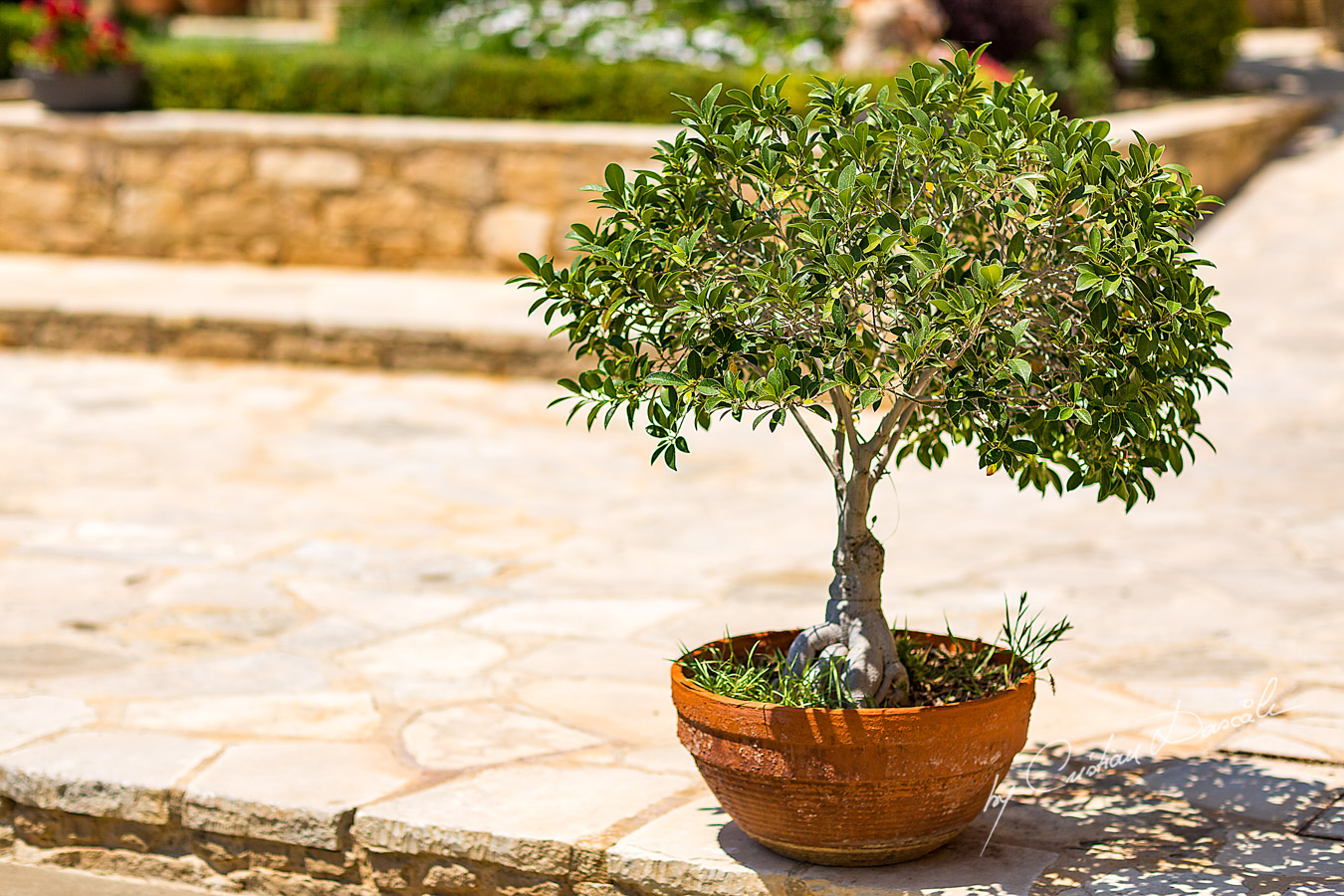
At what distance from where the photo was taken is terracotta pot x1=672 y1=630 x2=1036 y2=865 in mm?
2686

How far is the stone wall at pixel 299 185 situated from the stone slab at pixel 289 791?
16.5 feet

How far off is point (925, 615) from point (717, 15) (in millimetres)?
7046

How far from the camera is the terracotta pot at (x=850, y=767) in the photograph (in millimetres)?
2686

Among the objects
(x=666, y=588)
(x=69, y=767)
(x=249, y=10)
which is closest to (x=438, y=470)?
(x=666, y=588)

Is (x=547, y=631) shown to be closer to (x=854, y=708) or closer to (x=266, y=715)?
(x=266, y=715)

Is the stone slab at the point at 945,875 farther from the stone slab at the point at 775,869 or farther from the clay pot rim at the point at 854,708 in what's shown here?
the clay pot rim at the point at 854,708

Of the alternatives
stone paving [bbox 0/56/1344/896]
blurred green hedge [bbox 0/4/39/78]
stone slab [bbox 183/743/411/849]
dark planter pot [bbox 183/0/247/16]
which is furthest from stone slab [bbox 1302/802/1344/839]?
dark planter pot [bbox 183/0/247/16]

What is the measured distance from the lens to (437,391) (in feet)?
24.1

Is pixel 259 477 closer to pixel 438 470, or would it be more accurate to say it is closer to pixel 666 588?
pixel 438 470

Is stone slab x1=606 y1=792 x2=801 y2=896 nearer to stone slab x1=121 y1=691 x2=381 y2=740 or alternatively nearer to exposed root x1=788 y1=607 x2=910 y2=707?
exposed root x1=788 y1=607 x2=910 y2=707

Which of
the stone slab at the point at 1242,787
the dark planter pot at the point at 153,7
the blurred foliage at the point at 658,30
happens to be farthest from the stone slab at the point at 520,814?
the dark planter pot at the point at 153,7

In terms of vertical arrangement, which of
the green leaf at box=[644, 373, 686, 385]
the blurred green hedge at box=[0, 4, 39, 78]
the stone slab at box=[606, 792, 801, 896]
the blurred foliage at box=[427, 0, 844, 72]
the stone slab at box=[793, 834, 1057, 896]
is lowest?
the stone slab at box=[606, 792, 801, 896]

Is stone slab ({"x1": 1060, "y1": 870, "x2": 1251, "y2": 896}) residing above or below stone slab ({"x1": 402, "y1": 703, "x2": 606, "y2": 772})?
above

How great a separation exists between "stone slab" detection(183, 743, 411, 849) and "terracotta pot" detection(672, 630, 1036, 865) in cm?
74
